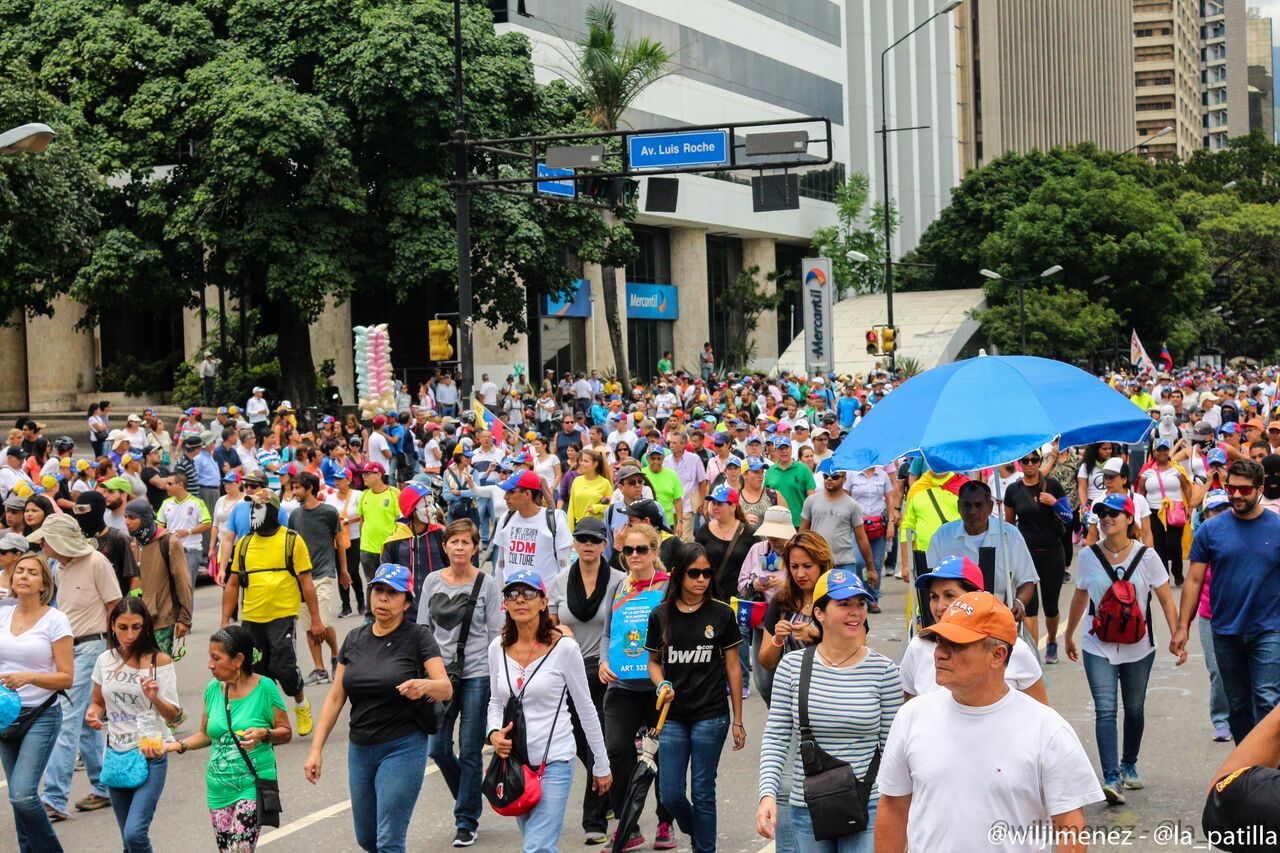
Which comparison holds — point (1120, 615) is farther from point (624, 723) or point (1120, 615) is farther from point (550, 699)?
point (550, 699)

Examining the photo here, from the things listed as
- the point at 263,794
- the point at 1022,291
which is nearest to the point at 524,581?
the point at 263,794

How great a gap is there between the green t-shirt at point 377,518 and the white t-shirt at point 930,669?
8.64m

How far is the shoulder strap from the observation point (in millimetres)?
5367

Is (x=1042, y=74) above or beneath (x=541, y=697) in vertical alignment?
above

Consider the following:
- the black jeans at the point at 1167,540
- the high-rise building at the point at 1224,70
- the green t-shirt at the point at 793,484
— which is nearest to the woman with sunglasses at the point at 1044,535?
the green t-shirt at the point at 793,484

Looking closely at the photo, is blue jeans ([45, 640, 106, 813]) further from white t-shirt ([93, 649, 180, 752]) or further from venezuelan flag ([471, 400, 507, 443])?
venezuelan flag ([471, 400, 507, 443])

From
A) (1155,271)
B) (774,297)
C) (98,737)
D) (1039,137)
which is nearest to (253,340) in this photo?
(774,297)

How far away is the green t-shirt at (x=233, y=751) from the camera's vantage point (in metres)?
6.29

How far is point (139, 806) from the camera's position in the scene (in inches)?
264

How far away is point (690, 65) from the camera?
177ft

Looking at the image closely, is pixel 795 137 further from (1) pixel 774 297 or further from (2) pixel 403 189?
(1) pixel 774 297

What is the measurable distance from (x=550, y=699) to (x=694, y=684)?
718 millimetres

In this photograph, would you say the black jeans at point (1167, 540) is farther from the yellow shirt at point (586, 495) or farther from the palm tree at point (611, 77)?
the palm tree at point (611, 77)

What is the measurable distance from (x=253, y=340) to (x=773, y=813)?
37.6 m
